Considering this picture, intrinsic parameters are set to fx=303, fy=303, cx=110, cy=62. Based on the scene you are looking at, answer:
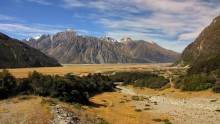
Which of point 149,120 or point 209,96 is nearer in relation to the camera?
point 149,120

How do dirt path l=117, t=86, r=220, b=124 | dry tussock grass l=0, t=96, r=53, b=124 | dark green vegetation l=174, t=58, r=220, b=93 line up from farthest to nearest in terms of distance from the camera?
dark green vegetation l=174, t=58, r=220, b=93 → dirt path l=117, t=86, r=220, b=124 → dry tussock grass l=0, t=96, r=53, b=124

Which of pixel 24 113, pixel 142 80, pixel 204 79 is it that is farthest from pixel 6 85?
pixel 142 80

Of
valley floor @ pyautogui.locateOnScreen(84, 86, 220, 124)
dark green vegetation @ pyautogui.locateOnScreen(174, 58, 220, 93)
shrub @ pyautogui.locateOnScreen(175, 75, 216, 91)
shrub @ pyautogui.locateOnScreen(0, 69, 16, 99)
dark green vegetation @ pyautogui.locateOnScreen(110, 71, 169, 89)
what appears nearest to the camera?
valley floor @ pyautogui.locateOnScreen(84, 86, 220, 124)

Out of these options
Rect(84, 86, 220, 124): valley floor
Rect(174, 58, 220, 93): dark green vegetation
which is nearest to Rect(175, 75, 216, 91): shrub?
Rect(174, 58, 220, 93): dark green vegetation

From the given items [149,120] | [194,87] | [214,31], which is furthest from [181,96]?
[214,31]

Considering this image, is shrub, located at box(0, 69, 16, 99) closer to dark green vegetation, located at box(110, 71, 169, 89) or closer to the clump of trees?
the clump of trees

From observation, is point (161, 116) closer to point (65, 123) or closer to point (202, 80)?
point (65, 123)

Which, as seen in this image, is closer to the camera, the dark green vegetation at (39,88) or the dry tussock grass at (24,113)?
the dry tussock grass at (24,113)

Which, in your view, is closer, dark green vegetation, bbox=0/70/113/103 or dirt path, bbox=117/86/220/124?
dirt path, bbox=117/86/220/124

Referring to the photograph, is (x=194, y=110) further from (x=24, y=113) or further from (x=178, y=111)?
(x=24, y=113)

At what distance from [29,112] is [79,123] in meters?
5.88

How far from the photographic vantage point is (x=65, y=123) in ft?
91.2

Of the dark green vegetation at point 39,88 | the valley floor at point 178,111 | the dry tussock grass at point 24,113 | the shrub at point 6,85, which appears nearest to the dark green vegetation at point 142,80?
the valley floor at point 178,111

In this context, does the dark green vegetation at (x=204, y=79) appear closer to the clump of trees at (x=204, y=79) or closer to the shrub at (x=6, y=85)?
the clump of trees at (x=204, y=79)
